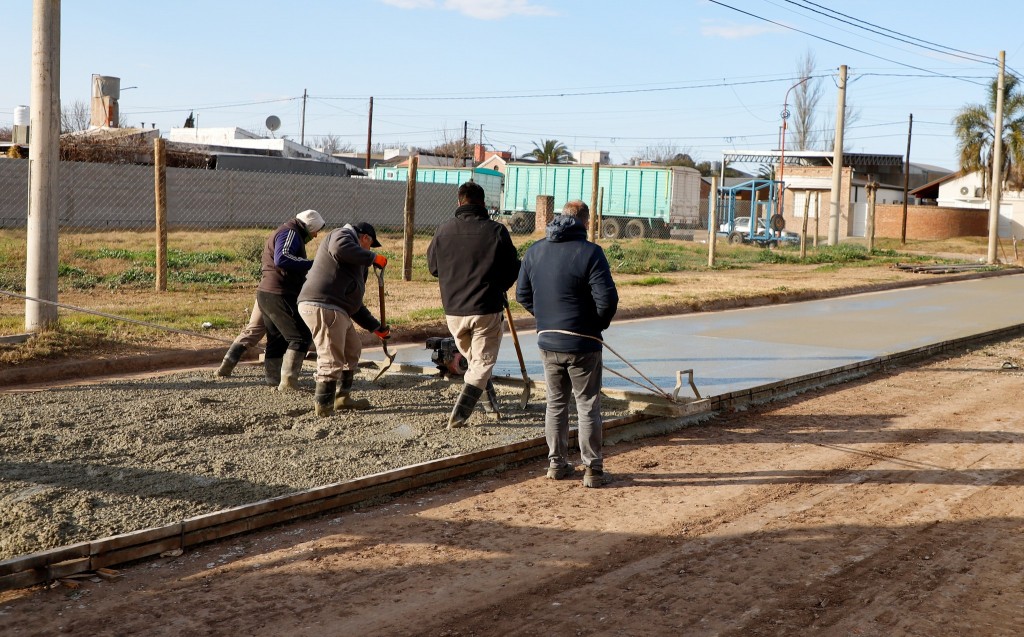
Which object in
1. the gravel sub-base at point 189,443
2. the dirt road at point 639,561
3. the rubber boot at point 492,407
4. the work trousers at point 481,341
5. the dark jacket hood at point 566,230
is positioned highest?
the dark jacket hood at point 566,230

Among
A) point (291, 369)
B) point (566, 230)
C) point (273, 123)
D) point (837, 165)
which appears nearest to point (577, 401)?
point (566, 230)

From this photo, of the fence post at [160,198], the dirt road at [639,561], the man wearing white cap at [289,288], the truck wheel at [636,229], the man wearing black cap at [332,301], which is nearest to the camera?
the dirt road at [639,561]

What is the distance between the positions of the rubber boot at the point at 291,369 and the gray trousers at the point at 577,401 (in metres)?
2.71

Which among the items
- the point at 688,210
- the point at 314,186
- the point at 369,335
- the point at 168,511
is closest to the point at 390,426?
the point at 168,511

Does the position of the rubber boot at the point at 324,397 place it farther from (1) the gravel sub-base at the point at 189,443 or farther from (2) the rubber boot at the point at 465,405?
(2) the rubber boot at the point at 465,405

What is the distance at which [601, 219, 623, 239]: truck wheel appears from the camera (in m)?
40.9

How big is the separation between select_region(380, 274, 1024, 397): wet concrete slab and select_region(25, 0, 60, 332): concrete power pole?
3.82 metres

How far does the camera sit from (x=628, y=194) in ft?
135

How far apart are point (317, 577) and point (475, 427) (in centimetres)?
301

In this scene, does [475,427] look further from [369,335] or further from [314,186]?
[314,186]

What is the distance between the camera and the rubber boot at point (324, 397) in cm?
774

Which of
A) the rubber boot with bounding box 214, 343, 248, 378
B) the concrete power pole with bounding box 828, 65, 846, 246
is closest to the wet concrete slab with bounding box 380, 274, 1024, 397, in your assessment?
the rubber boot with bounding box 214, 343, 248, 378

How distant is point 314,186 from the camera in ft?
107

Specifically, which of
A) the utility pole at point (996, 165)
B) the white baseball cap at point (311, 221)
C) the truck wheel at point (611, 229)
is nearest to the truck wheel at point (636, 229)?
the truck wheel at point (611, 229)
